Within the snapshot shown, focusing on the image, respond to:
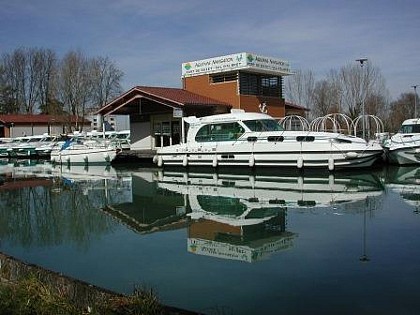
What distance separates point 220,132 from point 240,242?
1553 cm

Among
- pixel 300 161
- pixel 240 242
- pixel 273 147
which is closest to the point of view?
pixel 240 242

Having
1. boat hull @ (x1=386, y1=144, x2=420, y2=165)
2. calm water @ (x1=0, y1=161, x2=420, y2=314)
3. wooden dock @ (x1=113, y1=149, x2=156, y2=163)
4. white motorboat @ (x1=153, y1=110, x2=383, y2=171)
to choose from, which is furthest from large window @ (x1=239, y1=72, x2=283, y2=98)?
calm water @ (x1=0, y1=161, x2=420, y2=314)

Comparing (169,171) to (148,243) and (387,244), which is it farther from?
(387,244)

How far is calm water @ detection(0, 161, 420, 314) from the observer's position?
605 cm

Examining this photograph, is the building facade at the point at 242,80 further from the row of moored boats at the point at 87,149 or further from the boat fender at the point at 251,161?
the boat fender at the point at 251,161

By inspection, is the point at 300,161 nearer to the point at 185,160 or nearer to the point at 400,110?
the point at 185,160

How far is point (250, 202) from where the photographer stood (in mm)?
13742

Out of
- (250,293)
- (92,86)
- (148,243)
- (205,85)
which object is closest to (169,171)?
(205,85)

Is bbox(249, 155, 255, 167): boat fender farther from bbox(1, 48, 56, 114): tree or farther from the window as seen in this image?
bbox(1, 48, 56, 114): tree

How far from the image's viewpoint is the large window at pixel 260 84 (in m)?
31.8

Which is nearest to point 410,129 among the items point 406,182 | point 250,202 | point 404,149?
point 404,149

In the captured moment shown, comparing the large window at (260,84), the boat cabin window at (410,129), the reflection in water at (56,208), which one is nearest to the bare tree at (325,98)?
the large window at (260,84)

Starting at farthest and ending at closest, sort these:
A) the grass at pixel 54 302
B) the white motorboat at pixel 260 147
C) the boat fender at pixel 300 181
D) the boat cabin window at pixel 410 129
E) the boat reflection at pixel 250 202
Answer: the boat cabin window at pixel 410 129, the white motorboat at pixel 260 147, the boat fender at pixel 300 181, the boat reflection at pixel 250 202, the grass at pixel 54 302

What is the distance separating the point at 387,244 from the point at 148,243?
4267 millimetres
